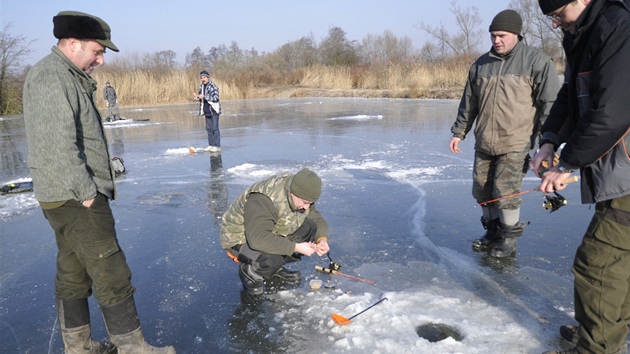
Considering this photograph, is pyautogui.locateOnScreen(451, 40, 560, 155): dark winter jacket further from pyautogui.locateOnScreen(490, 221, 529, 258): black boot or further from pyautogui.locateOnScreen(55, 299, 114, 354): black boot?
pyautogui.locateOnScreen(55, 299, 114, 354): black boot

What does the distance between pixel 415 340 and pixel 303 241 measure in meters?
1.27

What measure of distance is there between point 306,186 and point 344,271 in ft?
3.62

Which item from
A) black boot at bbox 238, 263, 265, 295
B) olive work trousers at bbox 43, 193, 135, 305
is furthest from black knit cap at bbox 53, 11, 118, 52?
black boot at bbox 238, 263, 265, 295

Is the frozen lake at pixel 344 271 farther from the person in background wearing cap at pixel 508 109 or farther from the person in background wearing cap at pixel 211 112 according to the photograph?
the person in background wearing cap at pixel 211 112

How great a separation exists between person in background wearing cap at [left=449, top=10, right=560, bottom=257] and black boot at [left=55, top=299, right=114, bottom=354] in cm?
330

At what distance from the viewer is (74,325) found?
2707 millimetres

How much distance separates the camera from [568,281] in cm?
346

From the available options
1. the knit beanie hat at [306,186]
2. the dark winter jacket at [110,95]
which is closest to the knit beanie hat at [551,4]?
the knit beanie hat at [306,186]

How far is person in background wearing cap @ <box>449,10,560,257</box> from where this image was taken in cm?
374

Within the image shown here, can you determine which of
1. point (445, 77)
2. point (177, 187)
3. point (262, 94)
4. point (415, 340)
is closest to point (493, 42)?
point (415, 340)

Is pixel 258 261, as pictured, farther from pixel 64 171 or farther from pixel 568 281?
pixel 568 281

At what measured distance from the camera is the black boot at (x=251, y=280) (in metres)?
3.43

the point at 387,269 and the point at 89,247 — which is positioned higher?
the point at 89,247

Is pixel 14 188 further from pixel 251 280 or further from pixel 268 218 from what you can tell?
pixel 268 218
